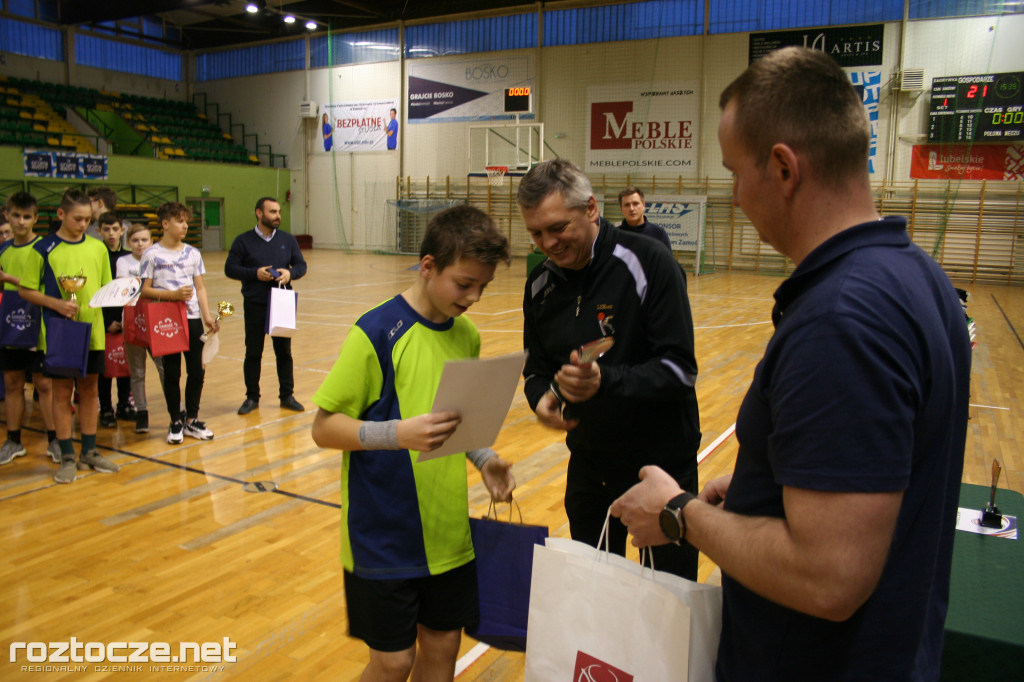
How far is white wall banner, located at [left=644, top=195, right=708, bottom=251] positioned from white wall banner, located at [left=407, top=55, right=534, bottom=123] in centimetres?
517

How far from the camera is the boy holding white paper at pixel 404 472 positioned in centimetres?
175

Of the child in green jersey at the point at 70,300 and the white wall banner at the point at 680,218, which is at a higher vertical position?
the white wall banner at the point at 680,218

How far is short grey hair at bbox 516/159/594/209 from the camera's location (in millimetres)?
2072

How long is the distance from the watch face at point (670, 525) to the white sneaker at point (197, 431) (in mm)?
4845

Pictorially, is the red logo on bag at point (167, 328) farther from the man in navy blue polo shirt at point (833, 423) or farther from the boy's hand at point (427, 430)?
the man in navy blue polo shirt at point (833, 423)

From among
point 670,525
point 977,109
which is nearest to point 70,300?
point 670,525

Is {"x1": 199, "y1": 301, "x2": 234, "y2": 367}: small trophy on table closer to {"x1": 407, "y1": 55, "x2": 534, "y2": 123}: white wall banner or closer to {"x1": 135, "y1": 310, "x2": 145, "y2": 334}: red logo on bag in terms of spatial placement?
{"x1": 135, "y1": 310, "x2": 145, "y2": 334}: red logo on bag

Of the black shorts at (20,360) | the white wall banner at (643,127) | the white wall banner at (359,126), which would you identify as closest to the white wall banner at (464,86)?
the white wall banner at (359,126)

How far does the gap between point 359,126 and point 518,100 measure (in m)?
7.77

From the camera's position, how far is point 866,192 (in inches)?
38.4

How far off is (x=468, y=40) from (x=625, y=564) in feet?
73.8

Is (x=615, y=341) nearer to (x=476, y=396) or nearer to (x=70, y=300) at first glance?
(x=476, y=396)

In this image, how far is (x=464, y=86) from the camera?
21.8 meters

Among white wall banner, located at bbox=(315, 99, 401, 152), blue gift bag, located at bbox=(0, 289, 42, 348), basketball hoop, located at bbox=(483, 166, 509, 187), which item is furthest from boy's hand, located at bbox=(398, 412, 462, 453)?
white wall banner, located at bbox=(315, 99, 401, 152)
